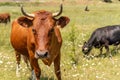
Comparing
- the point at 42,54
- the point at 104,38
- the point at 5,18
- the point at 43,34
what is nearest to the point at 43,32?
the point at 43,34

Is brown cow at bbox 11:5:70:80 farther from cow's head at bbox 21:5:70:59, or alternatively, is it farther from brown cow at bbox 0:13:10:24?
brown cow at bbox 0:13:10:24

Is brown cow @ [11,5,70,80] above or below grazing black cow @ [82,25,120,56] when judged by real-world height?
above

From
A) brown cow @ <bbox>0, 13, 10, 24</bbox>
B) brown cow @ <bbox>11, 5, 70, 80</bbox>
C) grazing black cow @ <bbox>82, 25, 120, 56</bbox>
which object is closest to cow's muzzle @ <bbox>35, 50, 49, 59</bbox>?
brown cow @ <bbox>11, 5, 70, 80</bbox>

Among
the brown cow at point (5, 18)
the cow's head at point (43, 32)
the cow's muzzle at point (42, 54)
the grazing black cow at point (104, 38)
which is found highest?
the cow's head at point (43, 32)

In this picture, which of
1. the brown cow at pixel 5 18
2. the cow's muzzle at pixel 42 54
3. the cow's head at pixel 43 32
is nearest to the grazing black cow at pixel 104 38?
the cow's head at pixel 43 32

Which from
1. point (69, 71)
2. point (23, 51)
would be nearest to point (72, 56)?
point (69, 71)

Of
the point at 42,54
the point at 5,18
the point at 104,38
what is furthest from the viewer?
the point at 5,18

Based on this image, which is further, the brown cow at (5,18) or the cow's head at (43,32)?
the brown cow at (5,18)

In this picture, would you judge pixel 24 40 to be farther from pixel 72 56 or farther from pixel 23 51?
pixel 72 56

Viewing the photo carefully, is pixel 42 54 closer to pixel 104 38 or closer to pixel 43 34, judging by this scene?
pixel 43 34

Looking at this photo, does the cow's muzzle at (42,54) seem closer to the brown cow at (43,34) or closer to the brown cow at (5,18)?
the brown cow at (43,34)

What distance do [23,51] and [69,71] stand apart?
250cm

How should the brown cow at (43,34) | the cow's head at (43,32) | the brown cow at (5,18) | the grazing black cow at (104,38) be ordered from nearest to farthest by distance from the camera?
1. the cow's head at (43,32)
2. the brown cow at (43,34)
3. the grazing black cow at (104,38)
4. the brown cow at (5,18)

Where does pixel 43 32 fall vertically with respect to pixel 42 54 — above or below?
above
